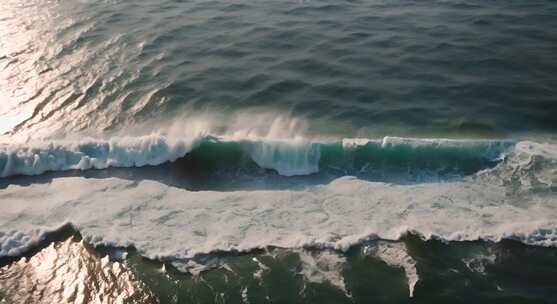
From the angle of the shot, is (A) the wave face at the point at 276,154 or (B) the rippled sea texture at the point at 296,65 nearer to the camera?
(A) the wave face at the point at 276,154

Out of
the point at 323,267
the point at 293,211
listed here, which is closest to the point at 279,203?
the point at 293,211

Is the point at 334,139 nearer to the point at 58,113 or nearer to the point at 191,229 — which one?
the point at 191,229

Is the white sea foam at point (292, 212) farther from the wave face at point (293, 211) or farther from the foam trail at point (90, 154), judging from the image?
the foam trail at point (90, 154)

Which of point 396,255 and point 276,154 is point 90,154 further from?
point 396,255

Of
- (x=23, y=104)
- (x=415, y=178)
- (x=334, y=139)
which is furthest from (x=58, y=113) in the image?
(x=415, y=178)

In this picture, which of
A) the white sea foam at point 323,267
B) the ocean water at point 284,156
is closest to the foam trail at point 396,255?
the ocean water at point 284,156
